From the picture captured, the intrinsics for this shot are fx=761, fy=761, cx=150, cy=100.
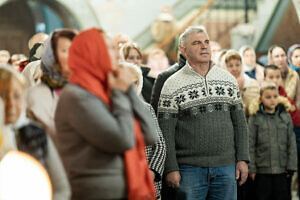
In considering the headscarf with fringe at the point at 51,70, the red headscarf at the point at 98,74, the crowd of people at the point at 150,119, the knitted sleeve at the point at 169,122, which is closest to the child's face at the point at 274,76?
the crowd of people at the point at 150,119

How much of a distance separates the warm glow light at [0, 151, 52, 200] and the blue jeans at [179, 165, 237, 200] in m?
2.41

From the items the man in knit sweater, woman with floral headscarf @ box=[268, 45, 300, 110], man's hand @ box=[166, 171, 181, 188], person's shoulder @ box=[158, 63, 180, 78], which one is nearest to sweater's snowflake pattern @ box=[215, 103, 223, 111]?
the man in knit sweater

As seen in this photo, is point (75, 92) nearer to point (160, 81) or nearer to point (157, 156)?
point (157, 156)

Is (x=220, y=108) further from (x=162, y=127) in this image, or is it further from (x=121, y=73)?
(x=121, y=73)

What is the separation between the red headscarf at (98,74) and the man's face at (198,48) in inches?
73.6

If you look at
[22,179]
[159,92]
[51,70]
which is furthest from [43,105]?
[159,92]

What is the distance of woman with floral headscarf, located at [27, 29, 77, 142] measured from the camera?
425cm

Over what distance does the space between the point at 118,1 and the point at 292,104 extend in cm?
912

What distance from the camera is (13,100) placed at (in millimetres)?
3664

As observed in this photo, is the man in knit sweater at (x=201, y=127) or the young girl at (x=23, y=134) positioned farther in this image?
the man in knit sweater at (x=201, y=127)

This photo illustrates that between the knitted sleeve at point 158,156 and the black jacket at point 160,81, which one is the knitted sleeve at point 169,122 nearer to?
the knitted sleeve at point 158,156

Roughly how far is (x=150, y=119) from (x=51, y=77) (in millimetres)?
639

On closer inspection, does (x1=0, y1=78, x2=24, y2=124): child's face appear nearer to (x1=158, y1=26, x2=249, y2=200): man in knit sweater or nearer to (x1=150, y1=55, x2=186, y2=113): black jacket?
(x1=158, y1=26, x2=249, y2=200): man in knit sweater

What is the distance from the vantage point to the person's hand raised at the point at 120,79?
3.93 meters
